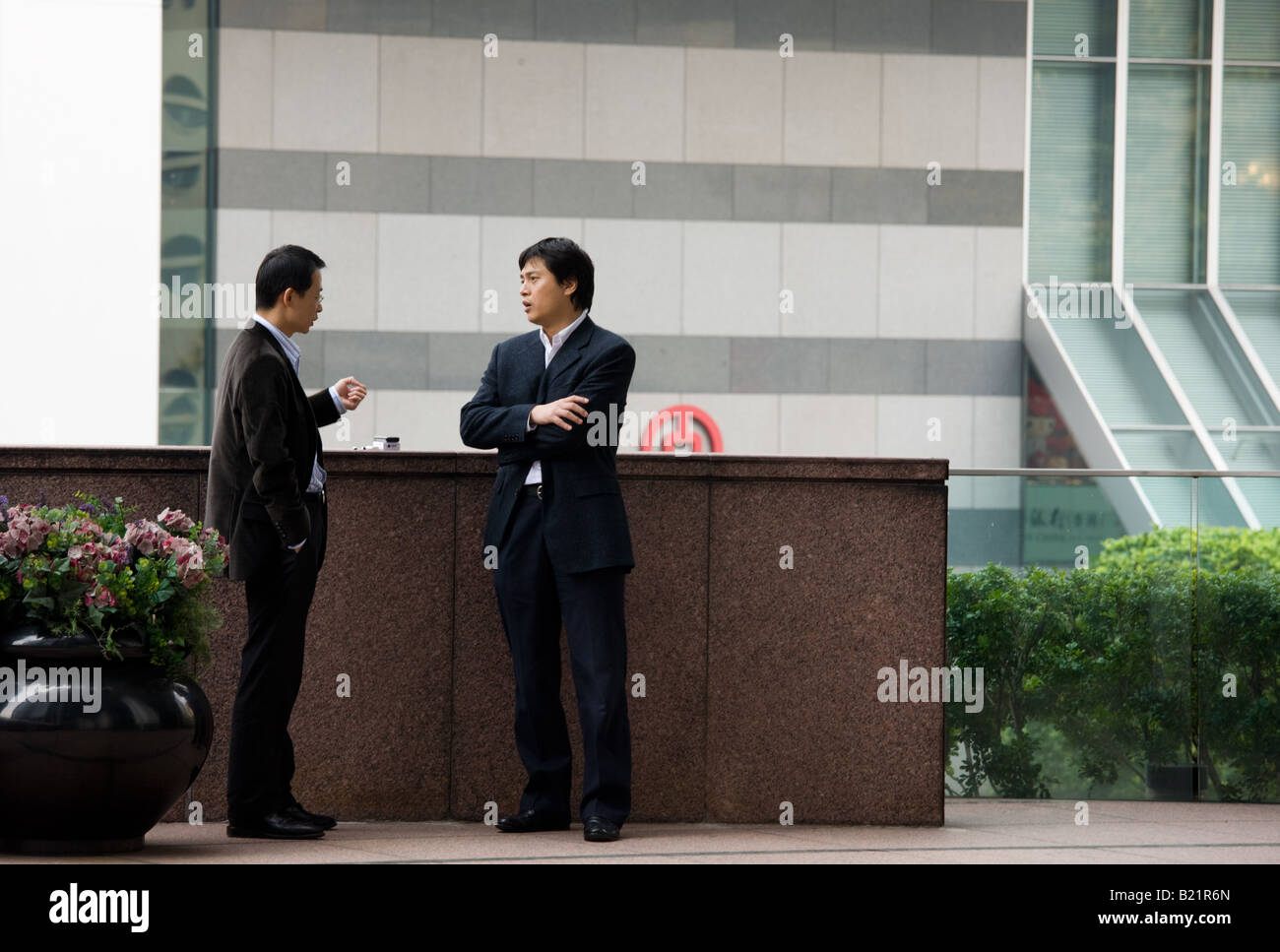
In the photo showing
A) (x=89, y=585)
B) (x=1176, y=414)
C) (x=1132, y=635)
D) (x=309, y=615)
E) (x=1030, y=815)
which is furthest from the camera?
(x=1176, y=414)

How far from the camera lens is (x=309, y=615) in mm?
6715

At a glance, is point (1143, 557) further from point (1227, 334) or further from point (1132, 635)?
point (1227, 334)

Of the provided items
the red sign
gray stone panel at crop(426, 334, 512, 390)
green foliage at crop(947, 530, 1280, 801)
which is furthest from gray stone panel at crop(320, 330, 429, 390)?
green foliage at crop(947, 530, 1280, 801)

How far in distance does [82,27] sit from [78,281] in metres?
2.64

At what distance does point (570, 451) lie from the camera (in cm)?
611

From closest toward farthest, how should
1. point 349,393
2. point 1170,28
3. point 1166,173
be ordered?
point 349,393
point 1170,28
point 1166,173

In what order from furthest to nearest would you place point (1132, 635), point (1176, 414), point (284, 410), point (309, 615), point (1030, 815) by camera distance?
point (1176, 414), point (1132, 635), point (1030, 815), point (309, 615), point (284, 410)

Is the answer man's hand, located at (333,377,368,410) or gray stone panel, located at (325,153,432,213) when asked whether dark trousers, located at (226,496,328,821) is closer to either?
man's hand, located at (333,377,368,410)

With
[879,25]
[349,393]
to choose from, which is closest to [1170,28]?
[879,25]

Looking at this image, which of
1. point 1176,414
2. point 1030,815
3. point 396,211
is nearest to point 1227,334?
point 1176,414

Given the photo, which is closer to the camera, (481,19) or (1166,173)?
(481,19)

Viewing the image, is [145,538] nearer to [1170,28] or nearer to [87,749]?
[87,749]

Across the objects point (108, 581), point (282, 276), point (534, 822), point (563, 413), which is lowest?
point (534, 822)

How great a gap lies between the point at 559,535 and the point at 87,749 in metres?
1.93
